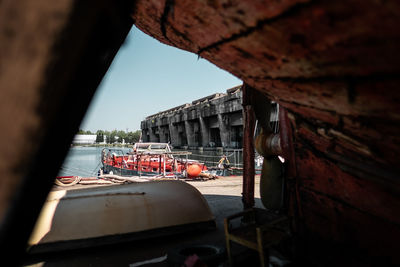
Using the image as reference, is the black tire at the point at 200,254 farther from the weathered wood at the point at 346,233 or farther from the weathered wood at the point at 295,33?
the weathered wood at the point at 295,33

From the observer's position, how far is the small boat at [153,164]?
12.4 metres

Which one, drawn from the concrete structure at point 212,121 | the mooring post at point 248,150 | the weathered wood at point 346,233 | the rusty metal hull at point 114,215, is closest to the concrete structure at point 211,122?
the concrete structure at point 212,121

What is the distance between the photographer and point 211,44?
1695 mm

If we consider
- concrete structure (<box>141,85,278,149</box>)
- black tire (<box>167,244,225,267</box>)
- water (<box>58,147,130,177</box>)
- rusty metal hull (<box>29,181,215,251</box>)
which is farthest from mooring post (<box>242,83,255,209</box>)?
concrete structure (<box>141,85,278,149</box>)

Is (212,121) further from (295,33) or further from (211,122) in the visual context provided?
(295,33)

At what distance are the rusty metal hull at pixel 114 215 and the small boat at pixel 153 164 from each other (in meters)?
6.33

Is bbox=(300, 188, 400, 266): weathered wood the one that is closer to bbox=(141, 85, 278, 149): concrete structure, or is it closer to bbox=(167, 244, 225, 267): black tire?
bbox=(167, 244, 225, 267): black tire

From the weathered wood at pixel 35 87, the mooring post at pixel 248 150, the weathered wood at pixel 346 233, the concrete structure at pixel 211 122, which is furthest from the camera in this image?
the concrete structure at pixel 211 122

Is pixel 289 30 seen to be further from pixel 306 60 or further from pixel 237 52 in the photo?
pixel 237 52

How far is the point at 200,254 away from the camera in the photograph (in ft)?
12.8

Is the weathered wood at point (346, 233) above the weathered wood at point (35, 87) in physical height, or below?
below

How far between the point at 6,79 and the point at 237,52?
1295mm

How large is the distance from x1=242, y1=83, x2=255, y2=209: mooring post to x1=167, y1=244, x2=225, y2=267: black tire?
1.52 m

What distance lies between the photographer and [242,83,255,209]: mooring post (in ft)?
16.8
